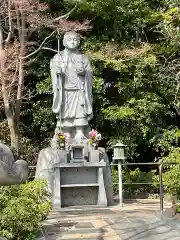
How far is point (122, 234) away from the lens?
5.52 meters

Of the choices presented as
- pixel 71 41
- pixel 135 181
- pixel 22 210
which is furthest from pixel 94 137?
pixel 22 210

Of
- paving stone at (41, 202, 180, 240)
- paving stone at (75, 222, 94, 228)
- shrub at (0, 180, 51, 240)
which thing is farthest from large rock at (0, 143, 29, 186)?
paving stone at (75, 222, 94, 228)

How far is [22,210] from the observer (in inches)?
194

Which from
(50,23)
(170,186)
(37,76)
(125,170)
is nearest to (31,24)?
(50,23)

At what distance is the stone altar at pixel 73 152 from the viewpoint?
27.7 feet

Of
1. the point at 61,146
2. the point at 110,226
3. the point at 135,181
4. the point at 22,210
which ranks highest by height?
the point at 61,146

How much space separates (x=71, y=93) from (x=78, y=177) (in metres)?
1.99

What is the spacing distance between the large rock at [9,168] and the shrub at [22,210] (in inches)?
79.0

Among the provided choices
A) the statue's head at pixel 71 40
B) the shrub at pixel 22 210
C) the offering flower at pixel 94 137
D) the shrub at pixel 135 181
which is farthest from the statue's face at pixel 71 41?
the shrub at pixel 22 210

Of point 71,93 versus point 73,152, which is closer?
point 73,152

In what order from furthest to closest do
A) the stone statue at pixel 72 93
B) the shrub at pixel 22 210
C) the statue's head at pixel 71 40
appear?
the statue's head at pixel 71 40
the stone statue at pixel 72 93
the shrub at pixel 22 210

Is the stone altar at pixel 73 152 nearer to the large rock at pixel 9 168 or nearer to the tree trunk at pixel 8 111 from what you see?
the tree trunk at pixel 8 111

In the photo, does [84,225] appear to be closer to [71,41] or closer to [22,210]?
[22,210]

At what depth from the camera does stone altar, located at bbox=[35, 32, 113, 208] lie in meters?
8.43
